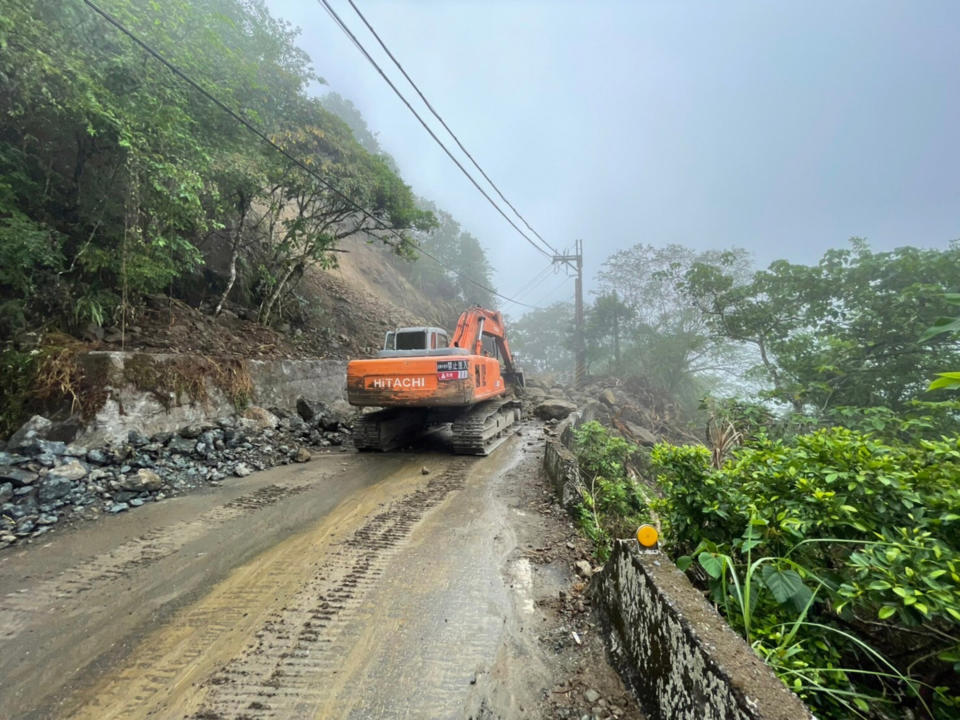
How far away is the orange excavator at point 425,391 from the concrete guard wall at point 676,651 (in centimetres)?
391

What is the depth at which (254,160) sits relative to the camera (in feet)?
27.5

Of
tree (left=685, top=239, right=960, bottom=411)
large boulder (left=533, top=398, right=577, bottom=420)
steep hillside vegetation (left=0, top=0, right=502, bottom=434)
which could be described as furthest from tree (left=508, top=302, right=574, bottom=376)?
steep hillside vegetation (left=0, top=0, right=502, bottom=434)

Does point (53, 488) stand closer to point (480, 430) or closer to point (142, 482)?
point (142, 482)

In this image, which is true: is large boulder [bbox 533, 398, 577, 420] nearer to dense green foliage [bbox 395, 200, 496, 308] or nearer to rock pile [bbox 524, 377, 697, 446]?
rock pile [bbox 524, 377, 697, 446]

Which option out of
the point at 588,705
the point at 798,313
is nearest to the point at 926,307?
the point at 798,313

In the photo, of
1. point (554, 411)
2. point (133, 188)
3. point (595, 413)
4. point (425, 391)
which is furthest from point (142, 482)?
point (595, 413)

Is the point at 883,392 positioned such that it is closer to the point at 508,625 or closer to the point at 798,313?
the point at 798,313

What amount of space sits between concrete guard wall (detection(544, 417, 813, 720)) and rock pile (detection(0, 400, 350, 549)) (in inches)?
180

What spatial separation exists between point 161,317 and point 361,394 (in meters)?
4.34

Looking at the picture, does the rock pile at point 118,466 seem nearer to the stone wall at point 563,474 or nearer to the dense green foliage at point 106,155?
the dense green foliage at point 106,155

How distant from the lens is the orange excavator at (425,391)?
19.4 ft

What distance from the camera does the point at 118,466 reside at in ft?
14.8

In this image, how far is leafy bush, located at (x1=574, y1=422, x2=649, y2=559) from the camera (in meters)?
3.44

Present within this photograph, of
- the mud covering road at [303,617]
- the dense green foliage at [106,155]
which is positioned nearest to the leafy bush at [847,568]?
the mud covering road at [303,617]
